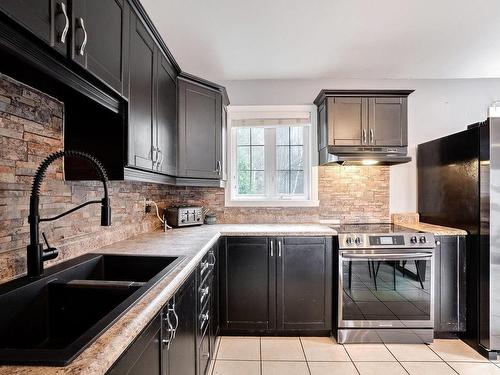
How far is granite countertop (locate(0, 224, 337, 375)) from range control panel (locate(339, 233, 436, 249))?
127mm

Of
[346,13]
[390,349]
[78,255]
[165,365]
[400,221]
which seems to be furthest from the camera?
[400,221]

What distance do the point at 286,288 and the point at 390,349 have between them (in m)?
0.98

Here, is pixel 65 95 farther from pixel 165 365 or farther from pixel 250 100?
pixel 250 100

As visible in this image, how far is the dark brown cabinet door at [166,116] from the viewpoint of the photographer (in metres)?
2.03

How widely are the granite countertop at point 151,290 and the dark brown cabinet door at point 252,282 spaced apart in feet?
0.44

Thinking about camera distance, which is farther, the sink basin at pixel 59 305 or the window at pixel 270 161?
the window at pixel 270 161

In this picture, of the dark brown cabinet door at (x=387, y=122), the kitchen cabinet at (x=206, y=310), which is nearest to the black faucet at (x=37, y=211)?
the kitchen cabinet at (x=206, y=310)

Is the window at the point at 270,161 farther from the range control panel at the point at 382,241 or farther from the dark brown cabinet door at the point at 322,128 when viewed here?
the range control panel at the point at 382,241

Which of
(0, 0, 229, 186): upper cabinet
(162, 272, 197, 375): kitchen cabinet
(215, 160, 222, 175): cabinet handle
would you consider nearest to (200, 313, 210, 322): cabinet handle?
(162, 272, 197, 375): kitchen cabinet

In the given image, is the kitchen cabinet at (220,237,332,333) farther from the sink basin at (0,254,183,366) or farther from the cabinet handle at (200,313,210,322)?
the sink basin at (0,254,183,366)

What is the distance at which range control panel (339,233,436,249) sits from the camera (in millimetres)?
2475

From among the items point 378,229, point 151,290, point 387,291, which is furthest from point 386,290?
point 151,290

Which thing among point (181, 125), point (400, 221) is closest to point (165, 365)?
point (181, 125)

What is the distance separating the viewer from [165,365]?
43.8 inches
